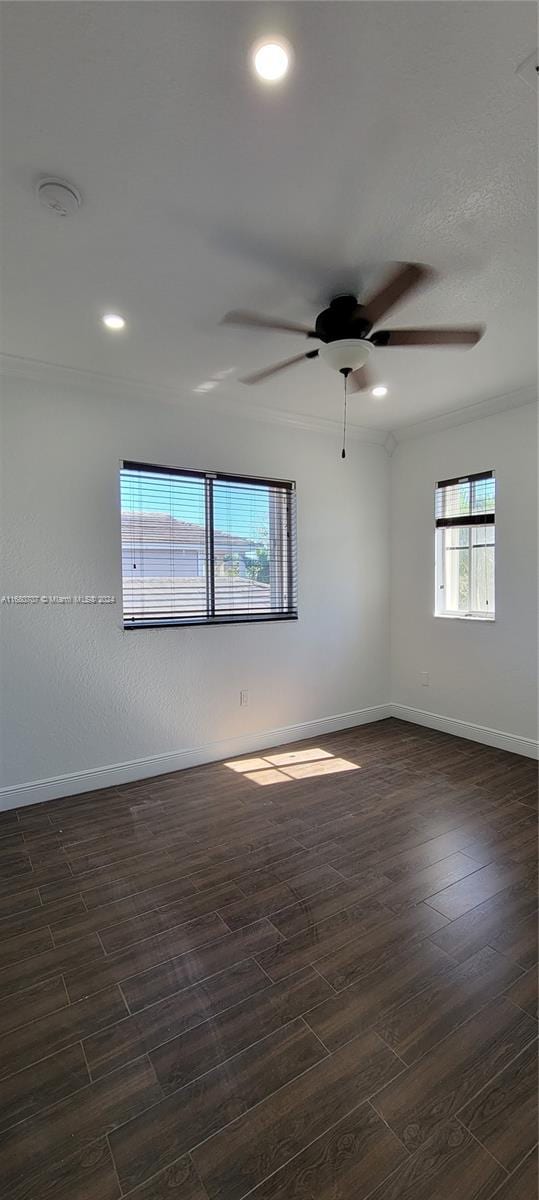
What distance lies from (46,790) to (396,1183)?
2.67 metres

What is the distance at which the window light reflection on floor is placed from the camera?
3.49 metres

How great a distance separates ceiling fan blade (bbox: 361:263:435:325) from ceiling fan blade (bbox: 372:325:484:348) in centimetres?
9

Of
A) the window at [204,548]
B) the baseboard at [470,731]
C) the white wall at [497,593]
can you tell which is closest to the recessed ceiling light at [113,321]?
the window at [204,548]

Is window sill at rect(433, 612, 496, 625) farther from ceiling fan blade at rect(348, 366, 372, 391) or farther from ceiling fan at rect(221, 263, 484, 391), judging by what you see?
ceiling fan at rect(221, 263, 484, 391)

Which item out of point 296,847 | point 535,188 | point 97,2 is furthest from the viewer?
point 296,847

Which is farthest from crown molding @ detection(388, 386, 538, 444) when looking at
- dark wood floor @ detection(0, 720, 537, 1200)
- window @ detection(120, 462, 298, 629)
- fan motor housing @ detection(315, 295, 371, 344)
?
dark wood floor @ detection(0, 720, 537, 1200)

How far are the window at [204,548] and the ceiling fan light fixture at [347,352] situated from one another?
1.64 metres

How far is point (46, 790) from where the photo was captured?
3146mm

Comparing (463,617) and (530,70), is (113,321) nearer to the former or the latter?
(530,70)

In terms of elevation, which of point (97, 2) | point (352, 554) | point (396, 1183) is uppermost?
point (97, 2)

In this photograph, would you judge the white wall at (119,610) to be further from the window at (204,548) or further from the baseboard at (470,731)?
the baseboard at (470,731)

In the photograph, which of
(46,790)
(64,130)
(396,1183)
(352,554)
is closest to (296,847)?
(396,1183)

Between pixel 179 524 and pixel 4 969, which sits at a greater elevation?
pixel 179 524

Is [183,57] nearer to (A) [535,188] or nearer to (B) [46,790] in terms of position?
(A) [535,188]
